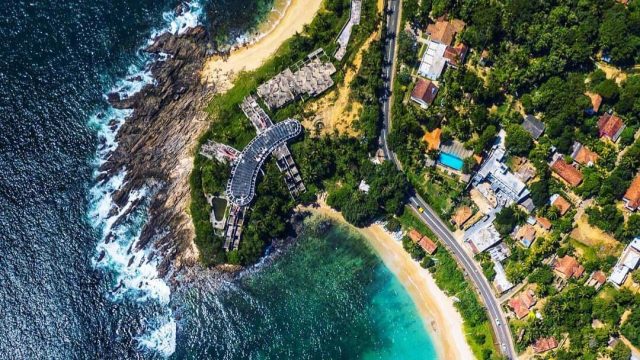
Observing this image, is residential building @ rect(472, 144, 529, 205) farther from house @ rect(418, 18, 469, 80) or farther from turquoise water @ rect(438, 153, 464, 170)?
house @ rect(418, 18, 469, 80)

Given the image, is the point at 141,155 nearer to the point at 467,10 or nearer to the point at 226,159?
the point at 226,159

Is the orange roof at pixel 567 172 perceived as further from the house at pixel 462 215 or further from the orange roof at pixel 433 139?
the orange roof at pixel 433 139

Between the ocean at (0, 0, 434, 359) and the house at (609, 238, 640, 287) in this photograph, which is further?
the ocean at (0, 0, 434, 359)

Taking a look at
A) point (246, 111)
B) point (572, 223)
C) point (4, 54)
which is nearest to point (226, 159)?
point (246, 111)

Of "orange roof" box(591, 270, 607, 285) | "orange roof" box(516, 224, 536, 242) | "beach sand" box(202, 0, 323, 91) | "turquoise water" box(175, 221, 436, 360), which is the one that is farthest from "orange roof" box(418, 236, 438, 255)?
"beach sand" box(202, 0, 323, 91)

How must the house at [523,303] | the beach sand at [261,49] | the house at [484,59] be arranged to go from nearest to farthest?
the house at [523,303] < the house at [484,59] < the beach sand at [261,49]

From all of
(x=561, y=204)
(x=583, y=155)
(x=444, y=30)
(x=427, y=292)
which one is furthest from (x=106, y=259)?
(x=583, y=155)

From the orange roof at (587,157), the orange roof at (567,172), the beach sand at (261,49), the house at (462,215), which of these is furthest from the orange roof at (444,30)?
the orange roof at (587,157)
